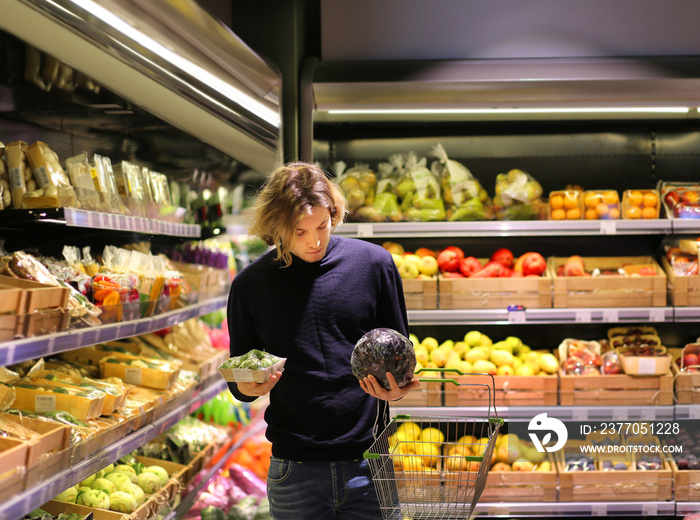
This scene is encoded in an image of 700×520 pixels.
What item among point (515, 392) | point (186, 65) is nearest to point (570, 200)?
point (515, 392)

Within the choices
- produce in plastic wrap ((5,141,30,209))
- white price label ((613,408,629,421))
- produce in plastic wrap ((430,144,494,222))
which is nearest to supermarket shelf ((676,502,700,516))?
white price label ((613,408,629,421))

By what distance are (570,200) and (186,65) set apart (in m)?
2.12

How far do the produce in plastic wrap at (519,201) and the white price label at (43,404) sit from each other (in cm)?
237

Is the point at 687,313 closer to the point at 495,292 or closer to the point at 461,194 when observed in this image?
the point at 495,292

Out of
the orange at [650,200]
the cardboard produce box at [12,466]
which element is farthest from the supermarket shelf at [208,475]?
the orange at [650,200]

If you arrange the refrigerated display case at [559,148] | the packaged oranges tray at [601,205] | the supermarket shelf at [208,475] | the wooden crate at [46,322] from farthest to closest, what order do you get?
the packaged oranges tray at [601,205] → the refrigerated display case at [559,148] → the supermarket shelf at [208,475] → the wooden crate at [46,322]

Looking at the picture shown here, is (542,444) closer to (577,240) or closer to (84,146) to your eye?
(577,240)

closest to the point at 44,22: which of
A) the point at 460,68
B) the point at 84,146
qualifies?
the point at 84,146

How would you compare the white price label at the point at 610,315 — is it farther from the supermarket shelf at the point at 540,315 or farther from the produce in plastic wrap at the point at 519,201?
the produce in plastic wrap at the point at 519,201

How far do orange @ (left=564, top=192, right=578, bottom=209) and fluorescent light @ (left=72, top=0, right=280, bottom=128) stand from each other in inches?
61.3

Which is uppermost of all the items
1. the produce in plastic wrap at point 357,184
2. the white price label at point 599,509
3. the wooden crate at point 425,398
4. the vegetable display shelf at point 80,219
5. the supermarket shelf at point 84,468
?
the produce in plastic wrap at point 357,184

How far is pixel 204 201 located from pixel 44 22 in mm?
1870

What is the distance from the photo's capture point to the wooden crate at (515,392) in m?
3.52

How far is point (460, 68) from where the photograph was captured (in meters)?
3.48
